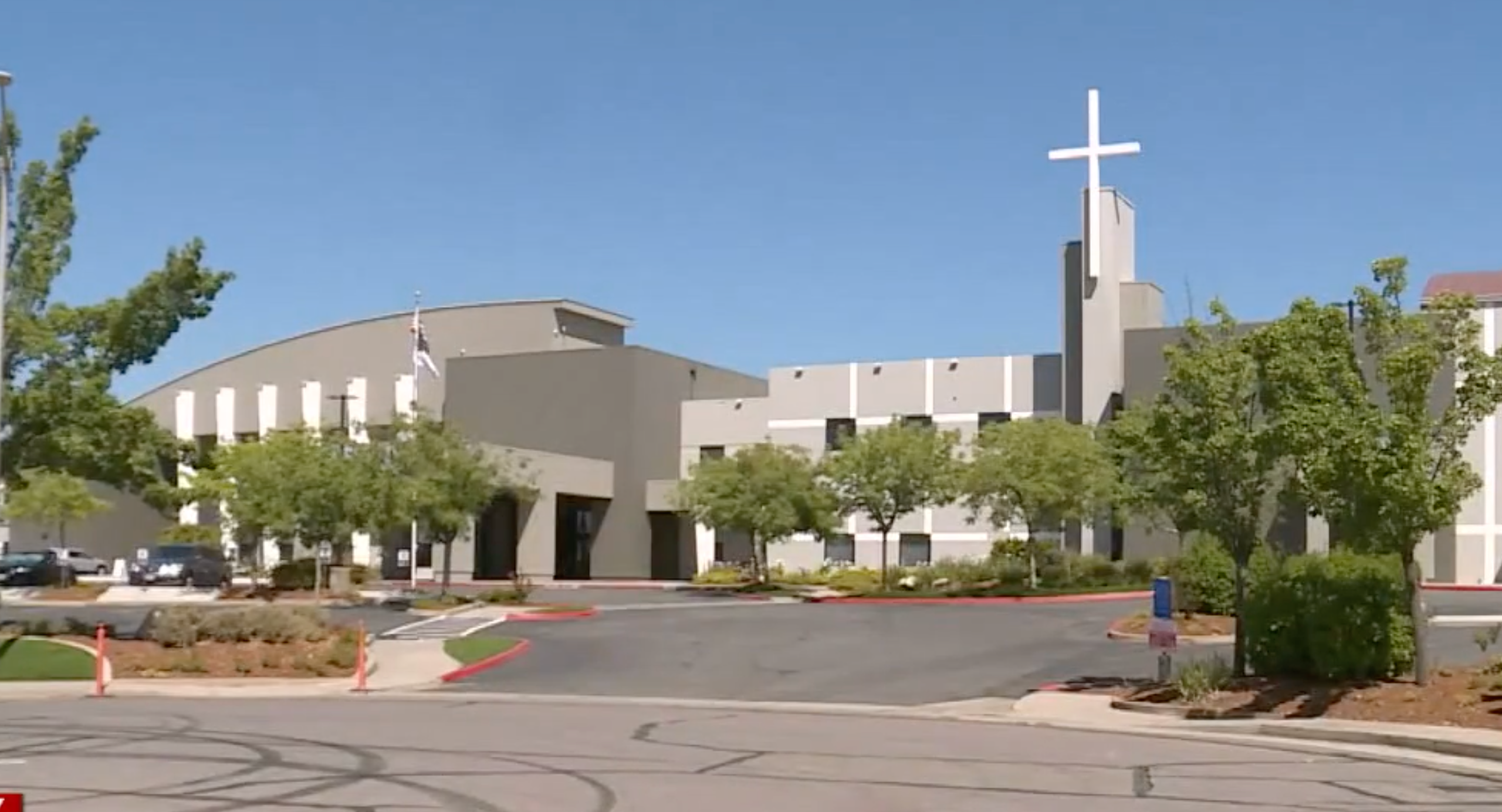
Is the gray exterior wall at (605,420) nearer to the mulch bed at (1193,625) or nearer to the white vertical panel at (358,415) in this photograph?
the white vertical panel at (358,415)

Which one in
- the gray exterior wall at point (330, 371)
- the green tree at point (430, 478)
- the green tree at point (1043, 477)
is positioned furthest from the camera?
the gray exterior wall at point (330, 371)

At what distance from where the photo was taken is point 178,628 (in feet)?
97.5

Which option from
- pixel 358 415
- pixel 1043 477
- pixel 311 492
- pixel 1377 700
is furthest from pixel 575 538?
pixel 1377 700

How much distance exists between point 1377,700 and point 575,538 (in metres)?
51.3

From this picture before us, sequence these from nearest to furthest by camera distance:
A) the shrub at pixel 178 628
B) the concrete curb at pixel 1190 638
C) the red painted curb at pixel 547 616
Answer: the shrub at pixel 178 628
the concrete curb at pixel 1190 638
the red painted curb at pixel 547 616

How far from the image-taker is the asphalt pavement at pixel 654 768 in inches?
507

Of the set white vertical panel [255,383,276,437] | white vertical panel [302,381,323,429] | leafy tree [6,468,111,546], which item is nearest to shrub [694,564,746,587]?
white vertical panel [302,381,323,429]

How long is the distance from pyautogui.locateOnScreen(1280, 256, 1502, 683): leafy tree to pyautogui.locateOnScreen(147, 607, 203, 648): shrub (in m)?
19.3

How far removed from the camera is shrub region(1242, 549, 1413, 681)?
826 inches

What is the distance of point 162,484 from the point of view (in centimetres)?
3350

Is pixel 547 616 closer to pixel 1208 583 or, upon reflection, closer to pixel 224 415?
pixel 1208 583

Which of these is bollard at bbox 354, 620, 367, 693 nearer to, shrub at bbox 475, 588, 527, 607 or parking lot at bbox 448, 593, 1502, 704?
parking lot at bbox 448, 593, 1502, 704

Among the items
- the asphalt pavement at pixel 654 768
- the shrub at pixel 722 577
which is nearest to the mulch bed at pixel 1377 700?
the asphalt pavement at pixel 654 768

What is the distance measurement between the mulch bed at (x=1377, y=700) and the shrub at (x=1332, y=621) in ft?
0.98
